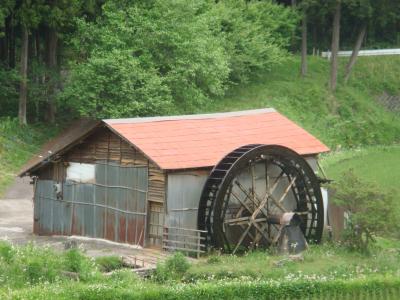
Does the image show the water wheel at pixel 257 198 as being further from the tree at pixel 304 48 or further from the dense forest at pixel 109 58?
the tree at pixel 304 48

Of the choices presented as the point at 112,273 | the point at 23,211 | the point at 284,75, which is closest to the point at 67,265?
the point at 112,273

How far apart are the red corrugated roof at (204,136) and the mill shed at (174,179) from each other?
0.11ft

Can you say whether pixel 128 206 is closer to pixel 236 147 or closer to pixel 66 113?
pixel 236 147

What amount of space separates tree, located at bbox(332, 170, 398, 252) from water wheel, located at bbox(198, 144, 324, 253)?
5.77ft

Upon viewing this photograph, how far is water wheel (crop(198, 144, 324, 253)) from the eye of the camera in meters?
26.1

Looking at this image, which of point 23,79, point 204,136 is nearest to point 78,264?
point 204,136

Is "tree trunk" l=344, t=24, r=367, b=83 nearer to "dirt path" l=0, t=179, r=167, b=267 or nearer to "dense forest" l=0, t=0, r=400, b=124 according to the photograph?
"dense forest" l=0, t=0, r=400, b=124

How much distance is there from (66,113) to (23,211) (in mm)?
11944

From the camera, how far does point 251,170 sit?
1082 inches

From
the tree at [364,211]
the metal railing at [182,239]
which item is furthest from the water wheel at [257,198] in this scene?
the tree at [364,211]

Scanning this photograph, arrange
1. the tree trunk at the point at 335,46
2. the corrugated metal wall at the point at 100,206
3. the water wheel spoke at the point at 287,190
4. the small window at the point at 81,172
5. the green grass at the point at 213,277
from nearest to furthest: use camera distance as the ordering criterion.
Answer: the green grass at the point at 213,277
the corrugated metal wall at the point at 100,206
the water wheel spoke at the point at 287,190
the small window at the point at 81,172
the tree trunk at the point at 335,46

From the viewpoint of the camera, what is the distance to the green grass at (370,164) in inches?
1441

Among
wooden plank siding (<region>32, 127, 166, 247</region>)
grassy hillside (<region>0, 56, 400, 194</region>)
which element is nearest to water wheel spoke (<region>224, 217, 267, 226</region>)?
wooden plank siding (<region>32, 127, 166, 247</region>)

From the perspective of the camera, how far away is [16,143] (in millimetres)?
40531
